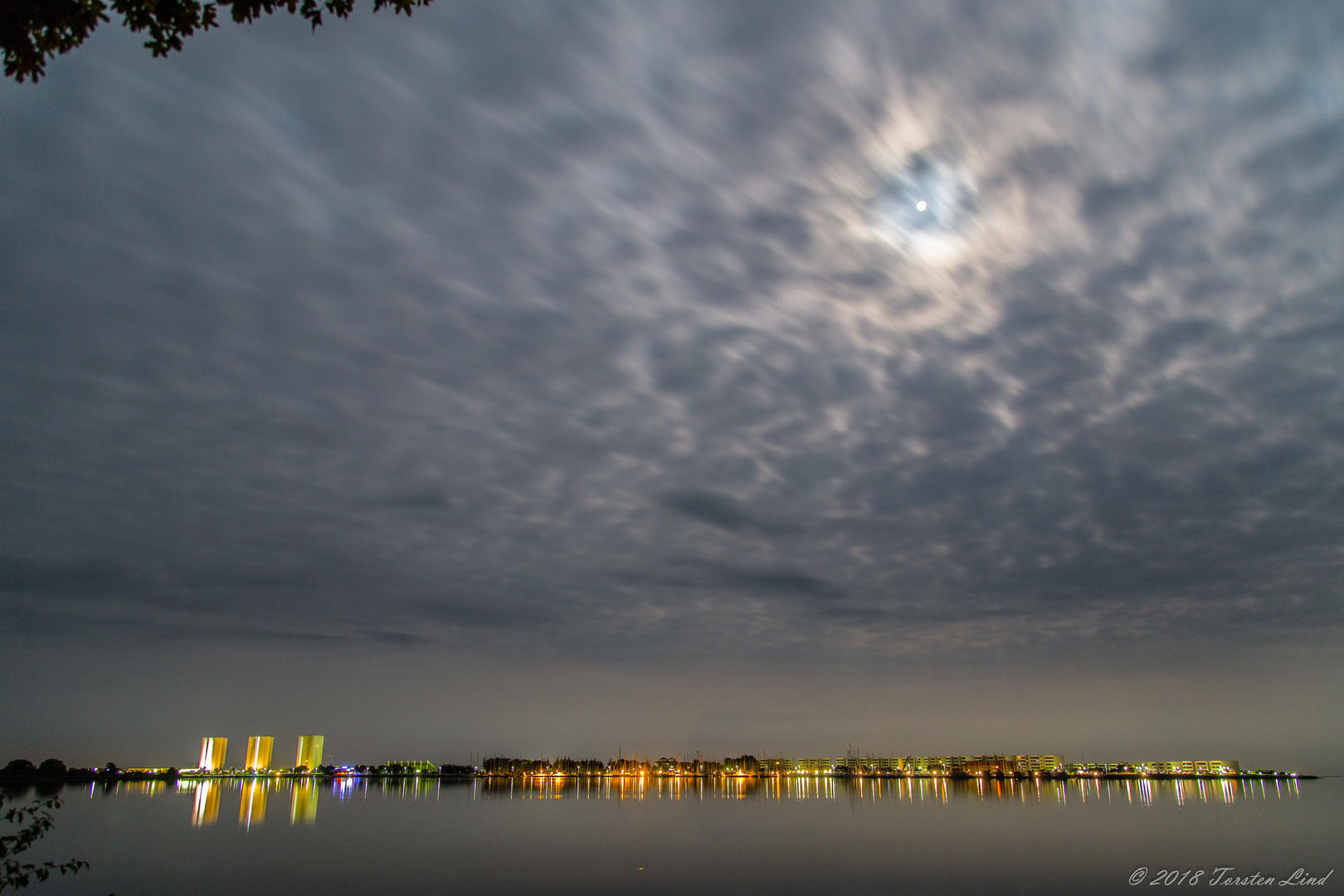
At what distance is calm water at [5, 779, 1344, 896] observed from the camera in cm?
4612

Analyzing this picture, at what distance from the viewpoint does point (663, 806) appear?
128 metres

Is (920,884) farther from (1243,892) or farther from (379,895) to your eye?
(379,895)

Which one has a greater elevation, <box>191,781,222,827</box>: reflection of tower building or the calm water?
the calm water

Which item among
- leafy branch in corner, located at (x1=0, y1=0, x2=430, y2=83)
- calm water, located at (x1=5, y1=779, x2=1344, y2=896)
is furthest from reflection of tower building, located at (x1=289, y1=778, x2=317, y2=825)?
leafy branch in corner, located at (x1=0, y1=0, x2=430, y2=83)

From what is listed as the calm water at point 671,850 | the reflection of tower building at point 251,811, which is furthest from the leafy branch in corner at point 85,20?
the reflection of tower building at point 251,811

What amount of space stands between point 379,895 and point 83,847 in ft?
145

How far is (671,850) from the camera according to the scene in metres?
63.6

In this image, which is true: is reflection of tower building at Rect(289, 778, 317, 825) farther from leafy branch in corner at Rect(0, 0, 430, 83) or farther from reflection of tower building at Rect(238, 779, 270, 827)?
leafy branch in corner at Rect(0, 0, 430, 83)

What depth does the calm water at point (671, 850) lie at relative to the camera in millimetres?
46125

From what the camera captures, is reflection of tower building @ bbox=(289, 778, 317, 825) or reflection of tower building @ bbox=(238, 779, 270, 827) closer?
reflection of tower building @ bbox=(238, 779, 270, 827)

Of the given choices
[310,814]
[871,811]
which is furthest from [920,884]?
[310,814]

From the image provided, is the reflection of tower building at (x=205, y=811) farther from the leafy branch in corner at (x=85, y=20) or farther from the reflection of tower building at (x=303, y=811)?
the leafy branch in corner at (x=85, y=20)

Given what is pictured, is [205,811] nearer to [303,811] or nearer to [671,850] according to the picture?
[303,811]

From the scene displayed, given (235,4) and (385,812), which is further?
(385,812)
